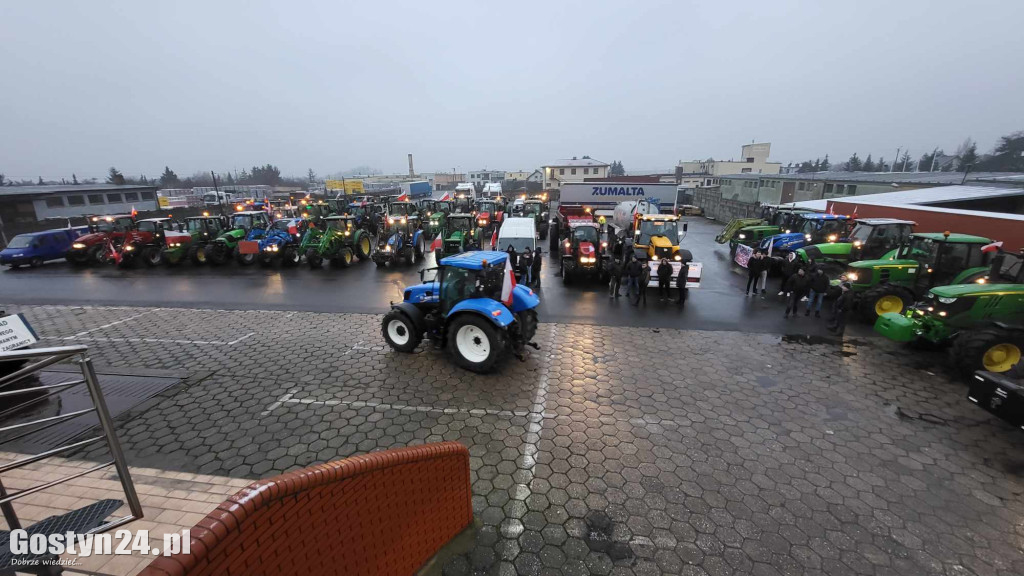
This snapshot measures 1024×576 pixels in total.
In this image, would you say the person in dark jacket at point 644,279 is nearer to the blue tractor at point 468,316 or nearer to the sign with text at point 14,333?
the blue tractor at point 468,316

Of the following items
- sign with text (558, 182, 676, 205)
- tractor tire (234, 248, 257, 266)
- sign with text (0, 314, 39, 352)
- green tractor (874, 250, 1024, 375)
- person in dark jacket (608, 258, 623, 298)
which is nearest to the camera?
sign with text (0, 314, 39, 352)

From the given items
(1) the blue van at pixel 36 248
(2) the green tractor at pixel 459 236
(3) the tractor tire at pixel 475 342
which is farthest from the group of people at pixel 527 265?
(1) the blue van at pixel 36 248

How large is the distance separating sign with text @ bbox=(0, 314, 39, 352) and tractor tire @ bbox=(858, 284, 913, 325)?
16105mm

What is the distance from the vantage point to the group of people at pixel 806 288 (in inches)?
337

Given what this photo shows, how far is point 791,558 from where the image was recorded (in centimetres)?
359

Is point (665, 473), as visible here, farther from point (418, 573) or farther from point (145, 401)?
point (145, 401)

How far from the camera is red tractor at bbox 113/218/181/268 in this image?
15383mm

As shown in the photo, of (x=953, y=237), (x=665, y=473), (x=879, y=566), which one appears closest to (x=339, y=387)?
(x=665, y=473)

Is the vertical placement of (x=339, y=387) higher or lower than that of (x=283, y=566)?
lower

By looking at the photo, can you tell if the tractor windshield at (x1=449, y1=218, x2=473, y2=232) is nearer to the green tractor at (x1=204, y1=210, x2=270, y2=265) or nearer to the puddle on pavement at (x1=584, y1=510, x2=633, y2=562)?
the green tractor at (x1=204, y1=210, x2=270, y2=265)

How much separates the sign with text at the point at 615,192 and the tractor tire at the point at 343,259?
41.7 ft

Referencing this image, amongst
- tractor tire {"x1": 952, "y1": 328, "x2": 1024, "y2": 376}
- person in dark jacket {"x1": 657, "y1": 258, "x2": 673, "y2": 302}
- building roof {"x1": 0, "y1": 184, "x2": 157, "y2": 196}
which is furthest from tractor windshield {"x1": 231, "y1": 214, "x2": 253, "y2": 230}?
tractor tire {"x1": 952, "y1": 328, "x2": 1024, "y2": 376}

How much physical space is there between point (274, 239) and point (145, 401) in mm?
10220

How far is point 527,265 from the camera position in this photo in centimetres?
1205
